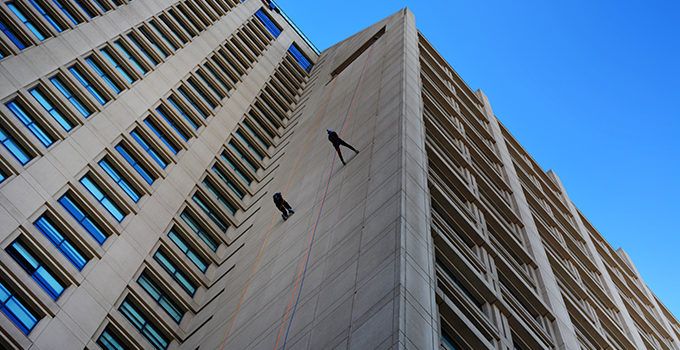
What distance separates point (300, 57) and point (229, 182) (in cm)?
3112

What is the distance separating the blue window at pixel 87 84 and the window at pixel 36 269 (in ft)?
39.0

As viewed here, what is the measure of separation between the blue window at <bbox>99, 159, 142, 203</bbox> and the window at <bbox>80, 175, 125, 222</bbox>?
1227 millimetres

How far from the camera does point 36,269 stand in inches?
1020

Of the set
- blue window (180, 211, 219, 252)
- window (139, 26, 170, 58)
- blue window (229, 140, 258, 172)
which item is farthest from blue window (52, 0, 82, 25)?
blue window (180, 211, 219, 252)

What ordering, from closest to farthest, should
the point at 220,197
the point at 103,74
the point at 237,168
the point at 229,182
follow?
1. the point at 103,74
2. the point at 220,197
3. the point at 229,182
4. the point at 237,168

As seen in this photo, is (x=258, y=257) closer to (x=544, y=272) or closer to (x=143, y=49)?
(x=544, y=272)

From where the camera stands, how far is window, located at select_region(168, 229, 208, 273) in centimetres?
3344

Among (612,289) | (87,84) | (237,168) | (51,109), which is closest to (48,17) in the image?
(87,84)

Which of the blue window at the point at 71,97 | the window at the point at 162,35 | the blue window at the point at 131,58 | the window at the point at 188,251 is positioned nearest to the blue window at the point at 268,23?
the window at the point at 162,35

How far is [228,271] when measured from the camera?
32.7 metres

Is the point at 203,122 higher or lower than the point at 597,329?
higher

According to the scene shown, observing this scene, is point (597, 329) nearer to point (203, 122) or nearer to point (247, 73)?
point (203, 122)

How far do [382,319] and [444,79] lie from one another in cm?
3350

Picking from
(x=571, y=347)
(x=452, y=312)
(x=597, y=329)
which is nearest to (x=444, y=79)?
(x=597, y=329)
